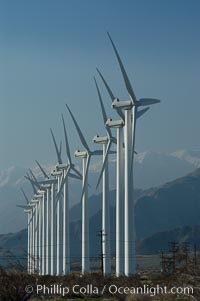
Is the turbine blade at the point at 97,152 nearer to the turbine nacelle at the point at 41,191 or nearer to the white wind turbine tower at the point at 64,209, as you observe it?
the white wind turbine tower at the point at 64,209

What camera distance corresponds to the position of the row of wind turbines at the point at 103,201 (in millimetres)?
73500

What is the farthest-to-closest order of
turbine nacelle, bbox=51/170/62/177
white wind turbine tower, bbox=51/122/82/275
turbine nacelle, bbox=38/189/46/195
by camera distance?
turbine nacelle, bbox=38/189/46/195, turbine nacelle, bbox=51/170/62/177, white wind turbine tower, bbox=51/122/82/275

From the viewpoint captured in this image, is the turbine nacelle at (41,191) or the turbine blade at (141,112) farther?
the turbine nacelle at (41,191)

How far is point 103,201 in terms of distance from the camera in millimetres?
90562

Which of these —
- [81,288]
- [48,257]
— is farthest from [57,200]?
[81,288]

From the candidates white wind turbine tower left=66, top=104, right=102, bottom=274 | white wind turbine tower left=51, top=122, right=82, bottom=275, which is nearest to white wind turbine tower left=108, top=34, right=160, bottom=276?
white wind turbine tower left=66, top=104, right=102, bottom=274

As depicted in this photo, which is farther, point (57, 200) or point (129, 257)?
point (57, 200)

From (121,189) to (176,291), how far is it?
40.3 m

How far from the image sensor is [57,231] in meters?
118

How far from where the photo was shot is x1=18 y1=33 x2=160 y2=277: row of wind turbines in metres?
73.5

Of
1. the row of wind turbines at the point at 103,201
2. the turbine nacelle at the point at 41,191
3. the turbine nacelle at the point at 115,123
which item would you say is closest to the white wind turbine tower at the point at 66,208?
the row of wind turbines at the point at 103,201

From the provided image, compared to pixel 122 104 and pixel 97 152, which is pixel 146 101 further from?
pixel 97 152

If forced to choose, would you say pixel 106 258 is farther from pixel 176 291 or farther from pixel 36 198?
pixel 36 198

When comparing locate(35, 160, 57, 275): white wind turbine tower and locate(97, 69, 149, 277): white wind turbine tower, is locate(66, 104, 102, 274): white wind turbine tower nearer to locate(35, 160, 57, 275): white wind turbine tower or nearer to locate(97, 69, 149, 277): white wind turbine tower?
locate(97, 69, 149, 277): white wind turbine tower
